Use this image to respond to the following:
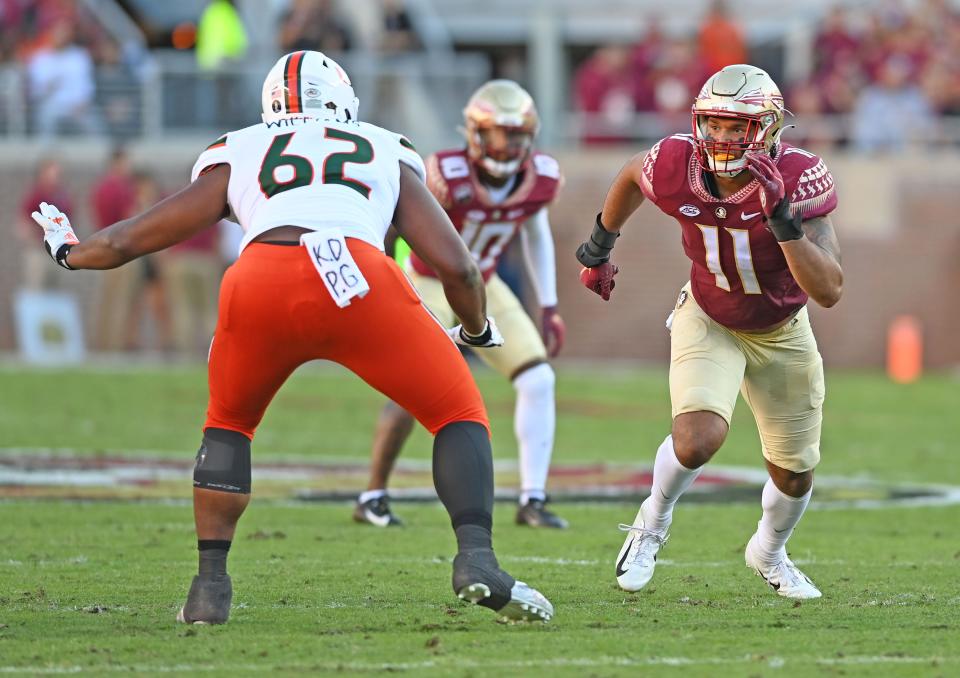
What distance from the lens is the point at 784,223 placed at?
5.18 meters

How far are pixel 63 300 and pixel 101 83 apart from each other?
2461mm

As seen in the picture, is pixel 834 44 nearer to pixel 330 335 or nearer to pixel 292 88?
pixel 292 88

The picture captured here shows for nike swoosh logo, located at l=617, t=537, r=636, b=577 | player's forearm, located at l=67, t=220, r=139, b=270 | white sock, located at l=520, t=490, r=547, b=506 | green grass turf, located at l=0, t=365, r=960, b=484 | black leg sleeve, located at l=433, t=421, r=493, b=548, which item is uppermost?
player's forearm, located at l=67, t=220, r=139, b=270

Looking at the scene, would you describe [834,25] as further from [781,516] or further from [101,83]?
[781,516]

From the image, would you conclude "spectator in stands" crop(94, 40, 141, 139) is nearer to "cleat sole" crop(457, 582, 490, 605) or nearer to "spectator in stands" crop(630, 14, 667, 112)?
"spectator in stands" crop(630, 14, 667, 112)

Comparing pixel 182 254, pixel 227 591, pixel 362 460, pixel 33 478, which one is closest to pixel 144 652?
pixel 227 591

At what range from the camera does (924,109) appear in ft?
62.5

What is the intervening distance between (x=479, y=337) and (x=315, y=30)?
13447mm

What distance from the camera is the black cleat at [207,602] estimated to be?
5.07 meters

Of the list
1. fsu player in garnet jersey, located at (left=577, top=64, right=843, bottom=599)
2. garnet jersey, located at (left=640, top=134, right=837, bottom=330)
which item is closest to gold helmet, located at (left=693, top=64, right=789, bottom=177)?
fsu player in garnet jersey, located at (left=577, top=64, right=843, bottom=599)

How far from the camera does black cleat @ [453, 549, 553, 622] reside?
15.9 feet

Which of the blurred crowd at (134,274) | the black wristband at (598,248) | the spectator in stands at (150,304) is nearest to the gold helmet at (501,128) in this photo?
the black wristband at (598,248)

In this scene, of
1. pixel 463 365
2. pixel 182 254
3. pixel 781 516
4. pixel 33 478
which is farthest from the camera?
pixel 182 254

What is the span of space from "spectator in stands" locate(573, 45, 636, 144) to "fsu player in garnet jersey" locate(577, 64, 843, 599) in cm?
1270
